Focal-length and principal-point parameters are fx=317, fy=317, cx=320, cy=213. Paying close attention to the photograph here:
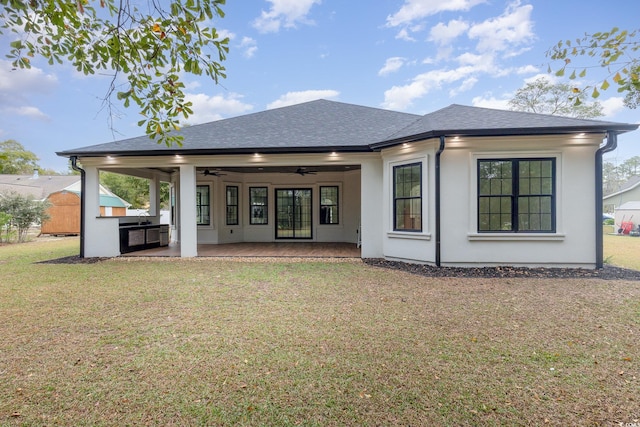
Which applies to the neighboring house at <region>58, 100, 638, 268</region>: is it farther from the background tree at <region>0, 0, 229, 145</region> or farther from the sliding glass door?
the background tree at <region>0, 0, 229, 145</region>

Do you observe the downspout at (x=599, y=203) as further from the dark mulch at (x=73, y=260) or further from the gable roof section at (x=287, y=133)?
the dark mulch at (x=73, y=260)

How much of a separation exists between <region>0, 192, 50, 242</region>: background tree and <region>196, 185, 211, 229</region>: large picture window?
813cm

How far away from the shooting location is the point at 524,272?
6977mm

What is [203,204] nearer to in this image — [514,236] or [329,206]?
[329,206]

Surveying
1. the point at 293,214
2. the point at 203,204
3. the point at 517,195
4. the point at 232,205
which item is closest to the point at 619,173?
the point at 517,195

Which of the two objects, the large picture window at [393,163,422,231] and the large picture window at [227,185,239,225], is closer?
the large picture window at [393,163,422,231]

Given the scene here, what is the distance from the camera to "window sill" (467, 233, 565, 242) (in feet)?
23.4

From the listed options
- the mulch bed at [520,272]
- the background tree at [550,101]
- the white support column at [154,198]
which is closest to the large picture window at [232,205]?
the white support column at [154,198]

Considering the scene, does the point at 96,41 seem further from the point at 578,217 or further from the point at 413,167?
the point at 578,217

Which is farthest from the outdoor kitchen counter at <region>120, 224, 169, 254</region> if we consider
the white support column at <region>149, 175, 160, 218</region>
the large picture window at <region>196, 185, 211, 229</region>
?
the large picture window at <region>196, 185, 211, 229</region>

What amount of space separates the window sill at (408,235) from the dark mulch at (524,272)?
70cm

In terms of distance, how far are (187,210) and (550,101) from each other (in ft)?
90.0

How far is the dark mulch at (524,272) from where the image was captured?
659cm

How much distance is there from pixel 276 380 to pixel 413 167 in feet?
21.3
